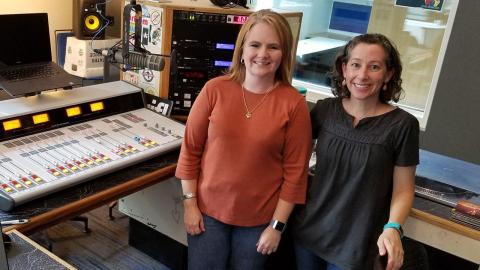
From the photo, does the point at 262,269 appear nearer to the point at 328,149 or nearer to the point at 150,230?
the point at 328,149

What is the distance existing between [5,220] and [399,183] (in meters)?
1.13

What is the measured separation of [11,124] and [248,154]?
86 cm

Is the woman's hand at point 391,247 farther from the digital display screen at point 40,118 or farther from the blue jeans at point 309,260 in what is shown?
the digital display screen at point 40,118

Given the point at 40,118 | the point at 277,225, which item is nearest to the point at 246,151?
the point at 277,225

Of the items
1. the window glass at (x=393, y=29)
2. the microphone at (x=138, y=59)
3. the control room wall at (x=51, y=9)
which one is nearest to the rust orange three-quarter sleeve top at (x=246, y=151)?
the microphone at (x=138, y=59)

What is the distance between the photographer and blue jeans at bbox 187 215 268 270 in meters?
1.51

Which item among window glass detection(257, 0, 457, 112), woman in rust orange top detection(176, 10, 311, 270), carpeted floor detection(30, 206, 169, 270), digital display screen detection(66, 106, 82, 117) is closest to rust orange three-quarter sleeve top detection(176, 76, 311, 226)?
woman in rust orange top detection(176, 10, 311, 270)

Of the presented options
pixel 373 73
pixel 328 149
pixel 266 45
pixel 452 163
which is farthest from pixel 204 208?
pixel 452 163

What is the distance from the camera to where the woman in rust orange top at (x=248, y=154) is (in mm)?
1431

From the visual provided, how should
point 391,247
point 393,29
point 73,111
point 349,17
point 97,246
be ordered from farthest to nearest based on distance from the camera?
point 349,17, point 393,29, point 97,246, point 73,111, point 391,247

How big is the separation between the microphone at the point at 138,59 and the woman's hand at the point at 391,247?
3.42 feet

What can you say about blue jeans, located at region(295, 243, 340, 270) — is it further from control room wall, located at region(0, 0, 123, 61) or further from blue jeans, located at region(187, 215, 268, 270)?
control room wall, located at region(0, 0, 123, 61)

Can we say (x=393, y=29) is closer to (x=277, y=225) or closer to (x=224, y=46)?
(x=224, y=46)

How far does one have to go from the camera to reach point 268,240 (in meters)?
1.49
